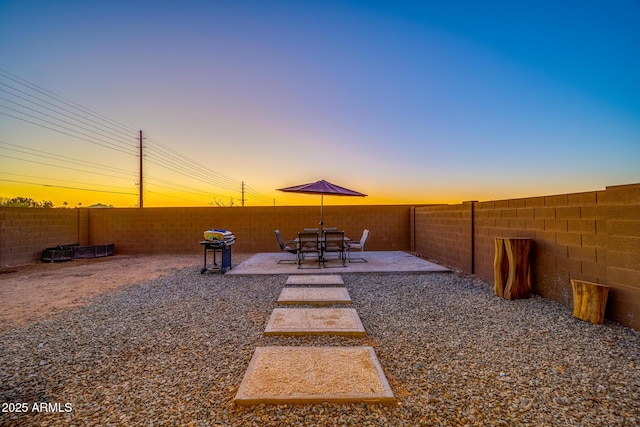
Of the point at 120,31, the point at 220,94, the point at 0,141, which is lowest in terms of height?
the point at 0,141

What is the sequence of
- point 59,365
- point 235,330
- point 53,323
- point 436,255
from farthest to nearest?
point 436,255 < point 53,323 < point 235,330 < point 59,365

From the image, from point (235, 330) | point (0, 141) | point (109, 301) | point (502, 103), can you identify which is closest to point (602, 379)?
point (235, 330)

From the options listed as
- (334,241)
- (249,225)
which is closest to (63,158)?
(249,225)

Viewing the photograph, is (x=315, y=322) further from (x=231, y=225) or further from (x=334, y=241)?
(x=231, y=225)

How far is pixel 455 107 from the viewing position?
315 inches

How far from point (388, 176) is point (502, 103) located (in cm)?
423

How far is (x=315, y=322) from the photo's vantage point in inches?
128

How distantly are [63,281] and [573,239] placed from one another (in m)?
8.75

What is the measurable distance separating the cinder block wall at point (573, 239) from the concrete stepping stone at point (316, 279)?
2.80 m

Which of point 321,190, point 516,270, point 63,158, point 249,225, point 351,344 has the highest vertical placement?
point 63,158

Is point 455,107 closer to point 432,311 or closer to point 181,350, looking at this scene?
point 432,311

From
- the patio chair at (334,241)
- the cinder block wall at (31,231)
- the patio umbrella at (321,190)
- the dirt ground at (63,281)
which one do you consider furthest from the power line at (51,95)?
the patio chair at (334,241)

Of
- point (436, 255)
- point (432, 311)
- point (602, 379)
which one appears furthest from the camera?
point (436, 255)

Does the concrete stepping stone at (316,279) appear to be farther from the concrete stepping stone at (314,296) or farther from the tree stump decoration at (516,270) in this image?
the tree stump decoration at (516,270)
